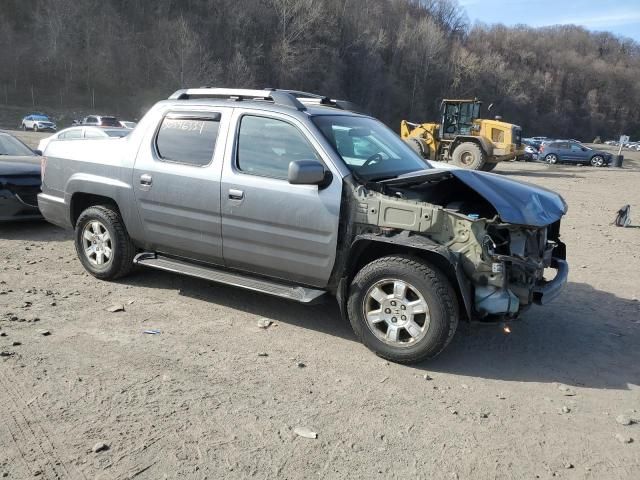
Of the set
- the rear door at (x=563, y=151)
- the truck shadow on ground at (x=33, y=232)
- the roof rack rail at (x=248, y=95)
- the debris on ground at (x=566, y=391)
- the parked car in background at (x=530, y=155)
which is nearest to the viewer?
the debris on ground at (x=566, y=391)

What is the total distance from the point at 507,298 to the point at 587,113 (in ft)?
408

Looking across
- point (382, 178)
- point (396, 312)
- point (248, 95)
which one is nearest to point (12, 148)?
point (248, 95)

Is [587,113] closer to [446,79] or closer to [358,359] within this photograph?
[446,79]

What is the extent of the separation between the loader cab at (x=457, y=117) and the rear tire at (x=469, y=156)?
164 cm

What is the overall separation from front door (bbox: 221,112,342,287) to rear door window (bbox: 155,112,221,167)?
26cm

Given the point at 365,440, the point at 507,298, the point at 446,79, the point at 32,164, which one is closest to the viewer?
the point at 365,440

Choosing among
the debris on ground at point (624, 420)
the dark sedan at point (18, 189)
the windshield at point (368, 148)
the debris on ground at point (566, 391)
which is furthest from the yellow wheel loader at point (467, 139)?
the debris on ground at point (624, 420)

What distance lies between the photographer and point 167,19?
237ft

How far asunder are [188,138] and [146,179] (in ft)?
1.86

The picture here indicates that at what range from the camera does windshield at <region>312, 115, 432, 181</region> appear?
4520mm

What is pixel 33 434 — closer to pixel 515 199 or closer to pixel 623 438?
pixel 623 438

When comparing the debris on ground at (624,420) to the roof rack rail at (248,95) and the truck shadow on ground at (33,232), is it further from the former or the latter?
the truck shadow on ground at (33,232)

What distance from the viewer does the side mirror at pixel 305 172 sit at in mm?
4059

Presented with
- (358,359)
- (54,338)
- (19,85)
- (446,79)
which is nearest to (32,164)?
(54,338)
